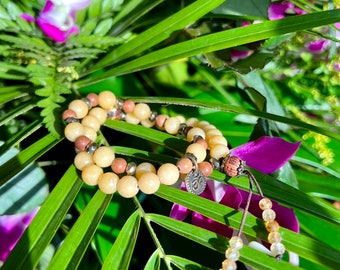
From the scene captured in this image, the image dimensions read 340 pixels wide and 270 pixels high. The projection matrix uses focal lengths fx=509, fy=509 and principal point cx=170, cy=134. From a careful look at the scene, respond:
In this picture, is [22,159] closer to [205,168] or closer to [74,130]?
[74,130]

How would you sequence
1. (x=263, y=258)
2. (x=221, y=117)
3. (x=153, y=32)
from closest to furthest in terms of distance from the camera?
(x=263, y=258)
(x=153, y=32)
(x=221, y=117)

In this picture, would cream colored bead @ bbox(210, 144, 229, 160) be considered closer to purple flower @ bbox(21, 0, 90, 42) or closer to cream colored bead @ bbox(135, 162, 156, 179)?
cream colored bead @ bbox(135, 162, 156, 179)

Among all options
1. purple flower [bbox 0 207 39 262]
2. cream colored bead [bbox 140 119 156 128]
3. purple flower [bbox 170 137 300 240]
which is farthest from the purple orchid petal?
purple flower [bbox 0 207 39 262]

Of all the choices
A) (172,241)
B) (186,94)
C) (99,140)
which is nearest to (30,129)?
(99,140)

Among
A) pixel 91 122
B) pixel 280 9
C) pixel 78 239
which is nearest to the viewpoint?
pixel 78 239

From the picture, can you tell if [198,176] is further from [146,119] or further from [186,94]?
[186,94]

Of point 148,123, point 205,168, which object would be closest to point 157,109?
point 148,123
